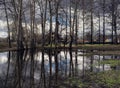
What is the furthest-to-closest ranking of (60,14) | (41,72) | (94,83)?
1. (60,14)
2. (41,72)
3. (94,83)

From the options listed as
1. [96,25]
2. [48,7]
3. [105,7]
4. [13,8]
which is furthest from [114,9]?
[13,8]

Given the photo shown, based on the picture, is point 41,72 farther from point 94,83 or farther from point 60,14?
point 60,14

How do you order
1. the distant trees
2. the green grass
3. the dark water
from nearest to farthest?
the green grass, the dark water, the distant trees

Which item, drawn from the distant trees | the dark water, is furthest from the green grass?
the distant trees

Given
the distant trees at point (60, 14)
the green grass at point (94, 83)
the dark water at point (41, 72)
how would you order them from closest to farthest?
the green grass at point (94, 83) → the dark water at point (41, 72) → the distant trees at point (60, 14)

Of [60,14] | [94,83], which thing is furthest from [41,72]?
[60,14]

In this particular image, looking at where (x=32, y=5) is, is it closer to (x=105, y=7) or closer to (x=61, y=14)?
(x=61, y=14)

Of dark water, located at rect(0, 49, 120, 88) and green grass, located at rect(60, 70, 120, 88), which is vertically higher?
green grass, located at rect(60, 70, 120, 88)

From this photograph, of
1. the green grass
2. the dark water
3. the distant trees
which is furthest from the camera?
the distant trees

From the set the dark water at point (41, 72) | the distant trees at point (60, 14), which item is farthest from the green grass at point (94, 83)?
the distant trees at point (60, 14)

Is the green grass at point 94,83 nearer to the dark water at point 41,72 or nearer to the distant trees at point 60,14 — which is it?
the dark water at point 41,72

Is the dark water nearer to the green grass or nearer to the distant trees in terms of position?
the green grass

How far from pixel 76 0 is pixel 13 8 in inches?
530

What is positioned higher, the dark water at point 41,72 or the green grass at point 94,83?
the green grass at point 94,83
